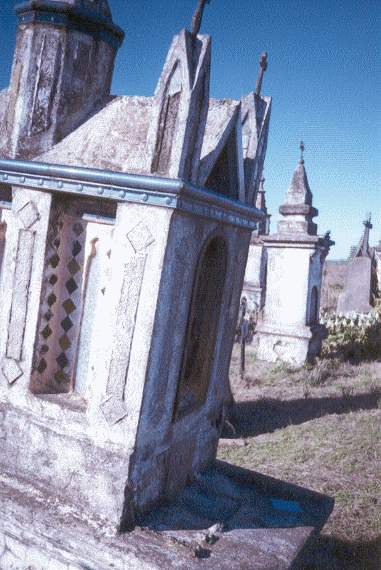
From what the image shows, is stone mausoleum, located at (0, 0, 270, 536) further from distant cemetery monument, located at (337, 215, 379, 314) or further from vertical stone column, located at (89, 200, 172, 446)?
distant cemetery monument, located at (337, 215, 379, 314)

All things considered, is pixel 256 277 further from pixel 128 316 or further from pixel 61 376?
pixel 128 316

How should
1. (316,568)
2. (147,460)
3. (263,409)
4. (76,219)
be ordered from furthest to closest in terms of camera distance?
1. (263,409)
2. (316,568)
3. (76,219)
4. (147,460)

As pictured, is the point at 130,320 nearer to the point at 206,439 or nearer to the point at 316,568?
the point at 206,439

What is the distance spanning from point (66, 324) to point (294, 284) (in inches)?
357

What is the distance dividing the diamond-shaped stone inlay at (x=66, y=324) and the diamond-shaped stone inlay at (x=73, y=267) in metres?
0.33

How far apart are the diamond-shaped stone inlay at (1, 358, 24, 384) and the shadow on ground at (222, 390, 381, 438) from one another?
498 centimetres

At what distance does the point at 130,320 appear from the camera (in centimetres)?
272

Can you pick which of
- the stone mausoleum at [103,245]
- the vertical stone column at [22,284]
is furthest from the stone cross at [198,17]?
the vertical stone column at [22,284]

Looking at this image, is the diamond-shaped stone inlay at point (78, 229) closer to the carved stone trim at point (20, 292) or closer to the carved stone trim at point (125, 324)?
the carved stone trim at point (20, 292)

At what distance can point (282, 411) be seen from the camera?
8.54m

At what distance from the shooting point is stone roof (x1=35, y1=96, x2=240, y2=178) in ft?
9.61

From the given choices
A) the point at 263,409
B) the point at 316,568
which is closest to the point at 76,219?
the point at 316,568

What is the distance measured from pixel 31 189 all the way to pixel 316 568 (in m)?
4.34

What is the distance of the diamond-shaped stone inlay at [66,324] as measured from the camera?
322 cm
